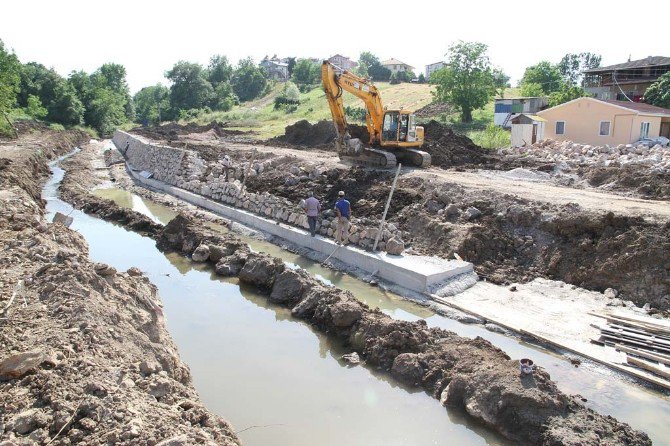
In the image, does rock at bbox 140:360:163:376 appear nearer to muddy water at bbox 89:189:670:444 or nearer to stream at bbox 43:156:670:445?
stream at bbox 43:156:670:445

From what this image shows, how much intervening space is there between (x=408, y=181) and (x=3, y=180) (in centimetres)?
1409

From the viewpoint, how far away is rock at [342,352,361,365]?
29.6ft

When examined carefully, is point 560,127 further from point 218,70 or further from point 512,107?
point 218,70

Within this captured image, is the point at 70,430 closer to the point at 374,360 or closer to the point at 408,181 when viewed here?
the point at 374,360

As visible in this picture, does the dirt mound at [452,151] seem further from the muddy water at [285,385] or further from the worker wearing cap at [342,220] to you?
the muddy water at [285,385]

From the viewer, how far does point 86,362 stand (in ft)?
19.9

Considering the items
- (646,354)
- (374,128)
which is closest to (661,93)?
(374,128)

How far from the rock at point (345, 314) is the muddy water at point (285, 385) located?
0.44 metres

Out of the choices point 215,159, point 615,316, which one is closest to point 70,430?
point 615,316

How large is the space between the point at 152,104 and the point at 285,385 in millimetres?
91534

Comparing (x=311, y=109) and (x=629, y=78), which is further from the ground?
(x=629, y=78)

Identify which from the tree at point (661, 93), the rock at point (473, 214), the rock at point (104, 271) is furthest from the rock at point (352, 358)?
the tree at point (661, 93)

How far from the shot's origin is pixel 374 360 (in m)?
8.90

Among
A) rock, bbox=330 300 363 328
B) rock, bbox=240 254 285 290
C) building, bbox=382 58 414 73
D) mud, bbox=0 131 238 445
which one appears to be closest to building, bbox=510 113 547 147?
rock, bbox=240 254 285 290
